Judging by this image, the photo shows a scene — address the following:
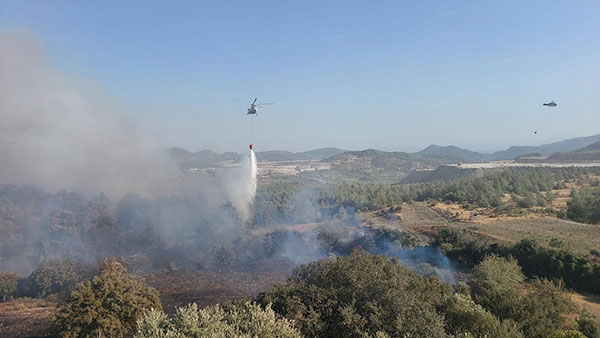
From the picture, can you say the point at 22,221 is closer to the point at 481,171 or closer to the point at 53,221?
the point at 53,221

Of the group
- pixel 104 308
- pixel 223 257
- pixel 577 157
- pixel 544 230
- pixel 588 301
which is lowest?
pixel 223 257

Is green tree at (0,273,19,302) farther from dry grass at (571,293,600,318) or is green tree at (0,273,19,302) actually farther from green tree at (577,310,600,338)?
dry grass at (571,293,600,318)

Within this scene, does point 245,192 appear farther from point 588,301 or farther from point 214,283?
point 588,301

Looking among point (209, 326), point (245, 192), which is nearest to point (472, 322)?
point (209, 326)

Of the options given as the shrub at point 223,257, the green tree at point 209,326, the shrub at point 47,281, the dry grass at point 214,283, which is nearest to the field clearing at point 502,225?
the dry grass at point 214,283

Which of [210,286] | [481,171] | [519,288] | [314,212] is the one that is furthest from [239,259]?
[481,171]

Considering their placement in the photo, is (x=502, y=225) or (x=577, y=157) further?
(x=577, y=157)
